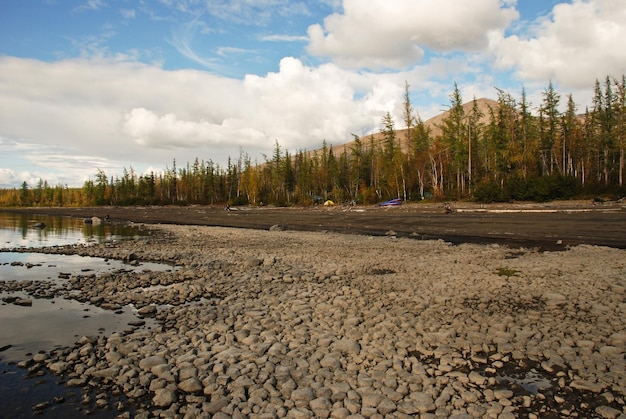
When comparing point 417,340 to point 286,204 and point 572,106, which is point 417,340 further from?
point 572,106

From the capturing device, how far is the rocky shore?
493cm

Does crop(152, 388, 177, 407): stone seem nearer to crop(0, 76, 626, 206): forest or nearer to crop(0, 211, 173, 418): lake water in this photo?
crop(0, 211, 173, 418): lake water

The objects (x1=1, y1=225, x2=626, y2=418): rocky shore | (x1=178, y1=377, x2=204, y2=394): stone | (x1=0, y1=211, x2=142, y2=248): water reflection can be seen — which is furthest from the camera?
(x1=0, y1=211, x2=142, y2=248): water reflection

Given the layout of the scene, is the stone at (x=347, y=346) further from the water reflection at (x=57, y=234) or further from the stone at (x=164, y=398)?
the water reflection at (x=57, y=234)

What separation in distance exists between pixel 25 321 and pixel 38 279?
554 centimetres

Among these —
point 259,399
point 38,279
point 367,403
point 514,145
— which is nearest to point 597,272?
point 367,403

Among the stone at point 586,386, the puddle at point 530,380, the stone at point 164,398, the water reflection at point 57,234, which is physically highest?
the water reflection at point 57,234

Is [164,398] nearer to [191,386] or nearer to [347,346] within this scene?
[191,386]

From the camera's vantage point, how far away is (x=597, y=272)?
11062 mm

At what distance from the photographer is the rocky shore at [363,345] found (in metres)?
4.93

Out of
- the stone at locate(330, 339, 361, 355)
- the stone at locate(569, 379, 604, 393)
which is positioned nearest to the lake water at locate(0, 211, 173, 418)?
the stone at locate(330, 339, 361, 355)

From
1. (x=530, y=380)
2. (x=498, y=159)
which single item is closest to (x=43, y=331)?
(x=530, y=380)

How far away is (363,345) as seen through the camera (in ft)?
21.8

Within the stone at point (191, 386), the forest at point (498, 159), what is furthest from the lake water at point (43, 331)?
the forest at point (498, 159)
